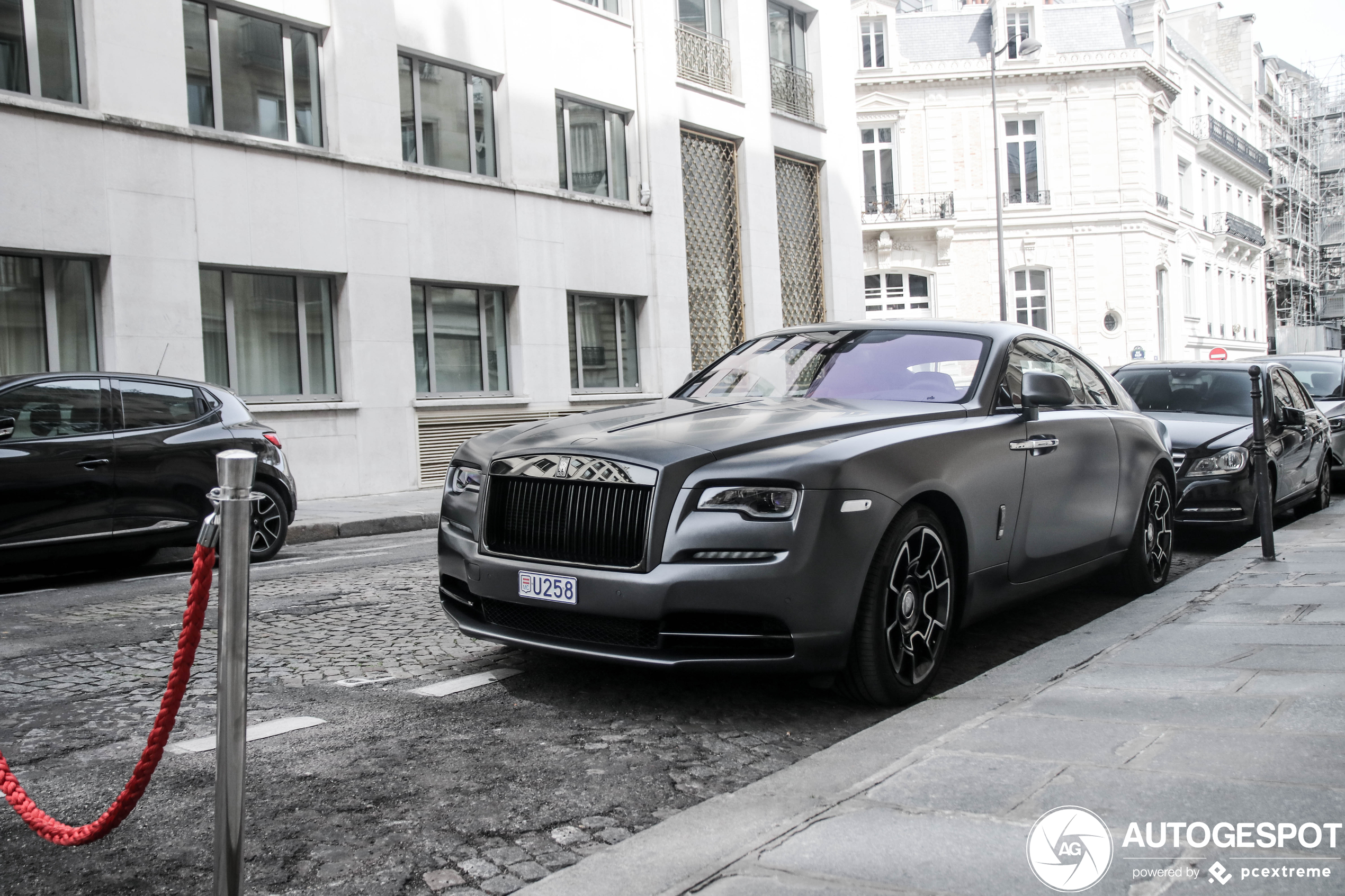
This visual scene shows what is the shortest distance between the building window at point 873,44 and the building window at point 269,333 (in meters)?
30.1

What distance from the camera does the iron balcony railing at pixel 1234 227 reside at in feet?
171

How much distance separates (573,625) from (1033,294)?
4067 cm

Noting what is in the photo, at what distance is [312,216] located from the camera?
1542 centimetres

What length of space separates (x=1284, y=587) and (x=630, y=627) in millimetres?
4011

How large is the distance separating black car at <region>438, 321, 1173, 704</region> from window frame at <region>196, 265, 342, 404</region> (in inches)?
414

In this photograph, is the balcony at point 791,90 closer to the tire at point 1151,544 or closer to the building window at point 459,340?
the building window at point 459,340

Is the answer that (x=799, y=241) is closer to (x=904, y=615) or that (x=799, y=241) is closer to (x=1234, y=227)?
(x=904, y=615)

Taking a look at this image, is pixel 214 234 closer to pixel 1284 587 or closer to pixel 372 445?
pixel 372 445

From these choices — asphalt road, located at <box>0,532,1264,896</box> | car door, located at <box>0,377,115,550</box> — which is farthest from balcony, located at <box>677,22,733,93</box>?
asphalt road, located at <box>0,532,1264,896</box>

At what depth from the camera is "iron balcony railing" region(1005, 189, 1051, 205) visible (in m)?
41.9

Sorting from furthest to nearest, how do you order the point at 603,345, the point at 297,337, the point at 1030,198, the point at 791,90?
the point at 1030,198, the point at 791,90, the point at 603,345, the point at 297,337

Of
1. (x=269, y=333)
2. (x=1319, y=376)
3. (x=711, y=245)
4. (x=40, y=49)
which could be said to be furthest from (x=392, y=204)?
(x=1319, y=376)

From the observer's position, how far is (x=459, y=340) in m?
17.9

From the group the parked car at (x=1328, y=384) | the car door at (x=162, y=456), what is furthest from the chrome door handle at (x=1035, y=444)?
the parked car at (x=1328, y=384)
